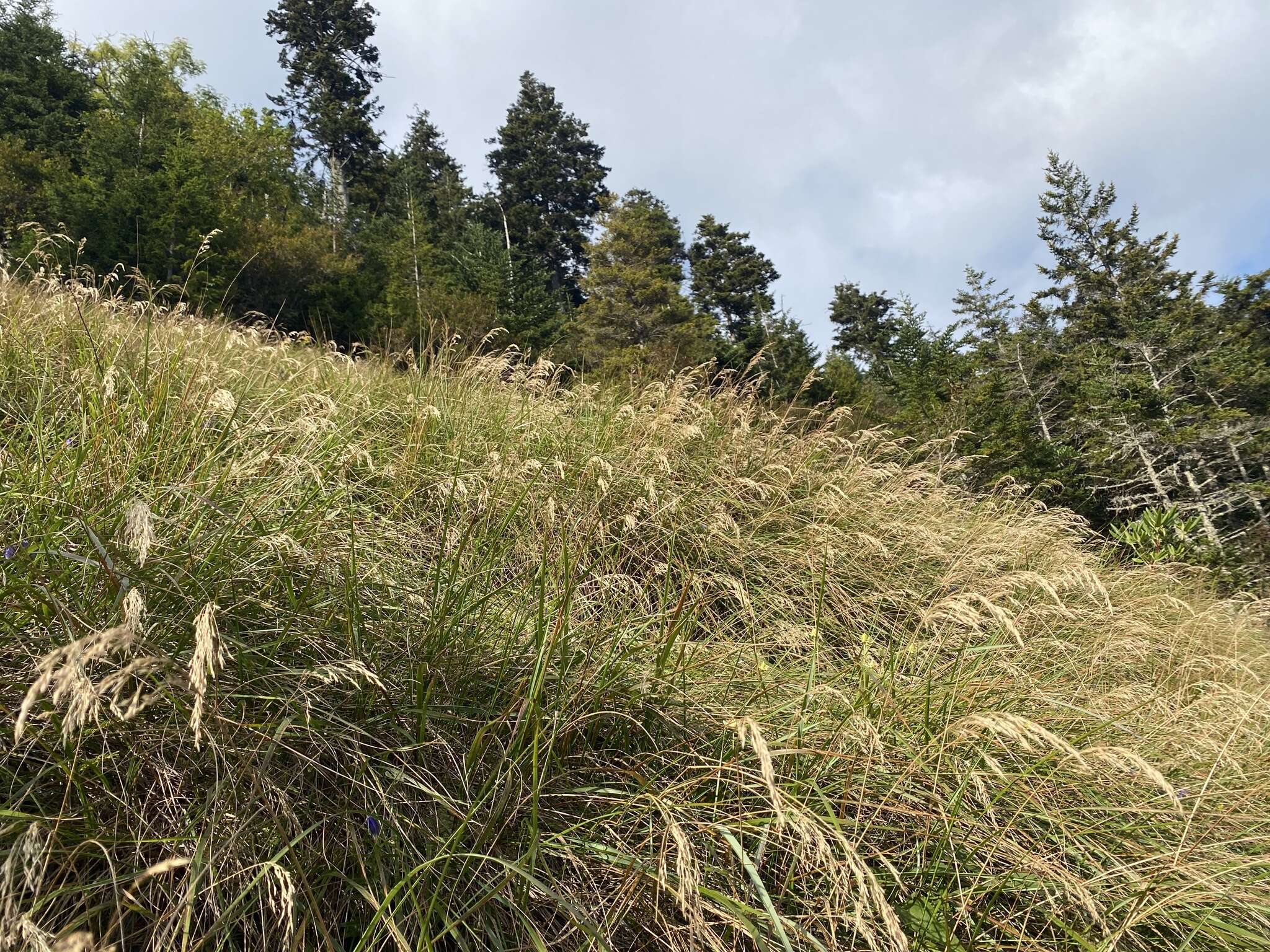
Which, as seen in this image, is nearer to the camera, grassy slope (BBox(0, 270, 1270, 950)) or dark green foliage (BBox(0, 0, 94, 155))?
grassy slope (BBox(0, 270, 1270, 950))

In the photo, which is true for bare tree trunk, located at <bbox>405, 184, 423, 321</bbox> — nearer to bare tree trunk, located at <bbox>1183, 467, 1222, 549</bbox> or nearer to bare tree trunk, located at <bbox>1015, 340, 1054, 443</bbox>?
bare tree trunk, located at <bbox>1183, 467, 1222, 549</bbox>

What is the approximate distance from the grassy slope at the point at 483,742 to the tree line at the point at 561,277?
206 centimetres

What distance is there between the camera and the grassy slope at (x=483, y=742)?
1.10m

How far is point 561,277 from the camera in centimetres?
4250

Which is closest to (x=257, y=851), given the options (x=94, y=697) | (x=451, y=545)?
(x=94, y=697)

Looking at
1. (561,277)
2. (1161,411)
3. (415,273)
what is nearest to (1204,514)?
(1161,411)

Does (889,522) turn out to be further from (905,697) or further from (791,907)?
(791,907)

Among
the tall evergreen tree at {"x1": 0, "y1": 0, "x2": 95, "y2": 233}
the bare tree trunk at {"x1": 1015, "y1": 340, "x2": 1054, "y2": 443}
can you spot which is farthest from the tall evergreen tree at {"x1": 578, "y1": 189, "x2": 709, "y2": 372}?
the tall evergreen tree at {"x1": 0, "y1": 0, "x2": 95, "y2": 233}

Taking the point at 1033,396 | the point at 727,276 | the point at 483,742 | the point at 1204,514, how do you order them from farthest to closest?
the point at 727,276 < the point at 1033,396 < the point at 1204,514 < the point at 483,742

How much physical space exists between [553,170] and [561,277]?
24.2ft

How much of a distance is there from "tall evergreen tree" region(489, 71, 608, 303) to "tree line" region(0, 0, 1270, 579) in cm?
25

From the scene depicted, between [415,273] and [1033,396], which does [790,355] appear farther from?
[415,273]

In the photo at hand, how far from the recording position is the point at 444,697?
1.54 meters

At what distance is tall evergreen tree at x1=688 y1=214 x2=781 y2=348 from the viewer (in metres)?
35.7
